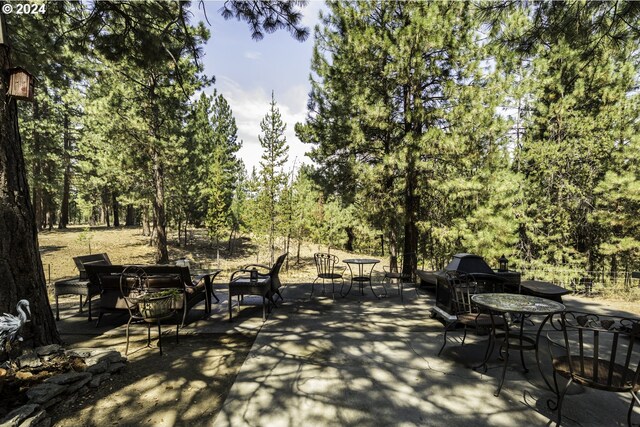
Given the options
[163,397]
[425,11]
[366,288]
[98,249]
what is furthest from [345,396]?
[98,249]

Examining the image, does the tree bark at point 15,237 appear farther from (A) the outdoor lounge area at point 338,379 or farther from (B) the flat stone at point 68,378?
(B) the flat stone at point 68,378

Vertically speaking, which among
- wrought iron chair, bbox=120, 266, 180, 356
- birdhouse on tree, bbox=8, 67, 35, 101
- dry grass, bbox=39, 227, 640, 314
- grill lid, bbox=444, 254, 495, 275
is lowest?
dry grass, bbox=39, 227, 640, 314

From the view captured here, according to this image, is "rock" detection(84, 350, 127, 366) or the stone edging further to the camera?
"rock" detection(84, 350, 127, 366)

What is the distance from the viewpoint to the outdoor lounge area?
2.54m

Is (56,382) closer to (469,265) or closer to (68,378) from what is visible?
(68,378)

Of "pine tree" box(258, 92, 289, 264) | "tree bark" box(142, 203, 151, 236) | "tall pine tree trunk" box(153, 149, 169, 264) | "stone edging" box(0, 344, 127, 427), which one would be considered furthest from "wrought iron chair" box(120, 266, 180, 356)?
"tree bark" box(142, 203, 151, 236)

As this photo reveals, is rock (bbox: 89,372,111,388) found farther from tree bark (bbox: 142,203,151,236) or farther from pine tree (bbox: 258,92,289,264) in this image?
tree bark (bbox: 142,203,151,236)

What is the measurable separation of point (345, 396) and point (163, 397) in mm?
1759

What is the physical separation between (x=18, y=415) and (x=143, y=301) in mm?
1383

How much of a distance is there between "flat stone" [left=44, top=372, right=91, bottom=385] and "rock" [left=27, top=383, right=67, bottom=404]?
0.15 ft

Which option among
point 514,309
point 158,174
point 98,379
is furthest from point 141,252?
point 514,309

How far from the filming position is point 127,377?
125 inches

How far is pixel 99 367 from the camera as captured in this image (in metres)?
3.11

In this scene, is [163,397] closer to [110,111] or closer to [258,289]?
[258,289]
